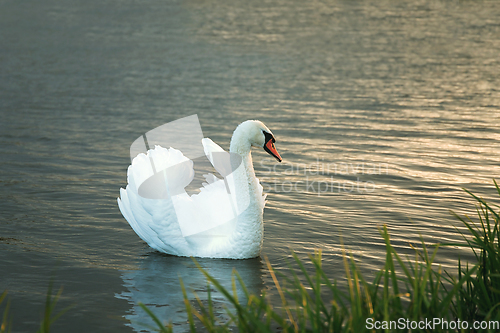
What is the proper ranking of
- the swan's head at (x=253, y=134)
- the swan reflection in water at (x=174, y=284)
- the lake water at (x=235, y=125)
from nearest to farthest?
1. the swan reflection in water at (x=174, y=284)
2. the lake water at (x=235, y=125)
3. the swan's head at (x=253, y=134)

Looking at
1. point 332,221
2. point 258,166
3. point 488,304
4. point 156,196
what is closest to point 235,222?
point 156,196

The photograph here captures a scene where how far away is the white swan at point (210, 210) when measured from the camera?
582cm

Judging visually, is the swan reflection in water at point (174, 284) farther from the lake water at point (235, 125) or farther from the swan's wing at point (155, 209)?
the swan's wing at point (155, 209)

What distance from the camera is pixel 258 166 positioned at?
10.1 m

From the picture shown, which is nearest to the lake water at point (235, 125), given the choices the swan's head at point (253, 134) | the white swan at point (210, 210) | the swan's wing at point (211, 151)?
the white swan at point (210, 210)

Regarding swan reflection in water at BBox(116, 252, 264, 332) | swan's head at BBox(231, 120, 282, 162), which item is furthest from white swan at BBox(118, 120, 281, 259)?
swan reflection in water at BBox(116, 252, 264, 332)

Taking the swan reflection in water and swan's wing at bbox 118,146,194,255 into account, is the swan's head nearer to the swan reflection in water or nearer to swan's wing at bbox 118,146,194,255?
swan's wing at bbox 118,146,194,255

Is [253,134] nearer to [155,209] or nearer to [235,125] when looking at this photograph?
[155,209]

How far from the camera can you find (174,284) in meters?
5.42

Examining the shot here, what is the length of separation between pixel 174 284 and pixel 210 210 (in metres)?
0.91

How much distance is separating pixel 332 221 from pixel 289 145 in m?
4.15

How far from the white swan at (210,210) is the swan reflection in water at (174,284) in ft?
0.39

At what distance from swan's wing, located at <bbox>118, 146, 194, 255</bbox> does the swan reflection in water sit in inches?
8.4

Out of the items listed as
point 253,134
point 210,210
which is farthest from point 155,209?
point 253,134
